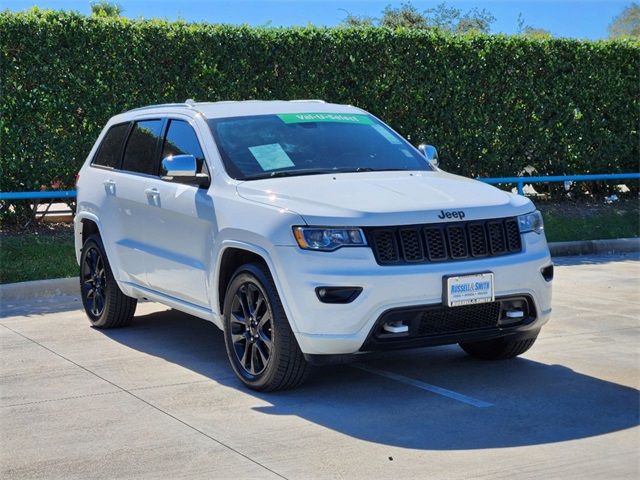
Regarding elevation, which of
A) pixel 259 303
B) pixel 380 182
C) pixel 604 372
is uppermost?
pixel 380 182

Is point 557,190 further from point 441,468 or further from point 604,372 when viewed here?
point 441,468

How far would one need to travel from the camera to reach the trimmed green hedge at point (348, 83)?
14.0m

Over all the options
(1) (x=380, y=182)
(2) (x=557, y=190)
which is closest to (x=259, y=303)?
(1) (x=380, y=182)

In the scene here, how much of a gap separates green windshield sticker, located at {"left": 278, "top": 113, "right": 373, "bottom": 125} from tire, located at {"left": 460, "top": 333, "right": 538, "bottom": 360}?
1.94m

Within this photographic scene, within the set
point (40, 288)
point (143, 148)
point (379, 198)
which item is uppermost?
point (143, 148)

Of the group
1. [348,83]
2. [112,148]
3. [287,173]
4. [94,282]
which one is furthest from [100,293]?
[348,83]

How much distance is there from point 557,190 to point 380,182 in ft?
39.4

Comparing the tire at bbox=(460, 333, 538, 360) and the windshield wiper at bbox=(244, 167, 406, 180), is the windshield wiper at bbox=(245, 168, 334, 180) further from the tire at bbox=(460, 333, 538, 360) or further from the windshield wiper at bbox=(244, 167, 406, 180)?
the tire at bbox=(460, 333, 538, 360)

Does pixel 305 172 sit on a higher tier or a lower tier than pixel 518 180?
higher

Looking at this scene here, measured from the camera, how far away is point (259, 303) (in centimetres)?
699

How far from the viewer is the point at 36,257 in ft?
41.1

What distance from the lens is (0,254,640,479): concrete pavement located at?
5594 millimetres

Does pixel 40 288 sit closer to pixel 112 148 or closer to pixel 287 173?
pixel 112 148

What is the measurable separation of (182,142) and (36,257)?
481cm
